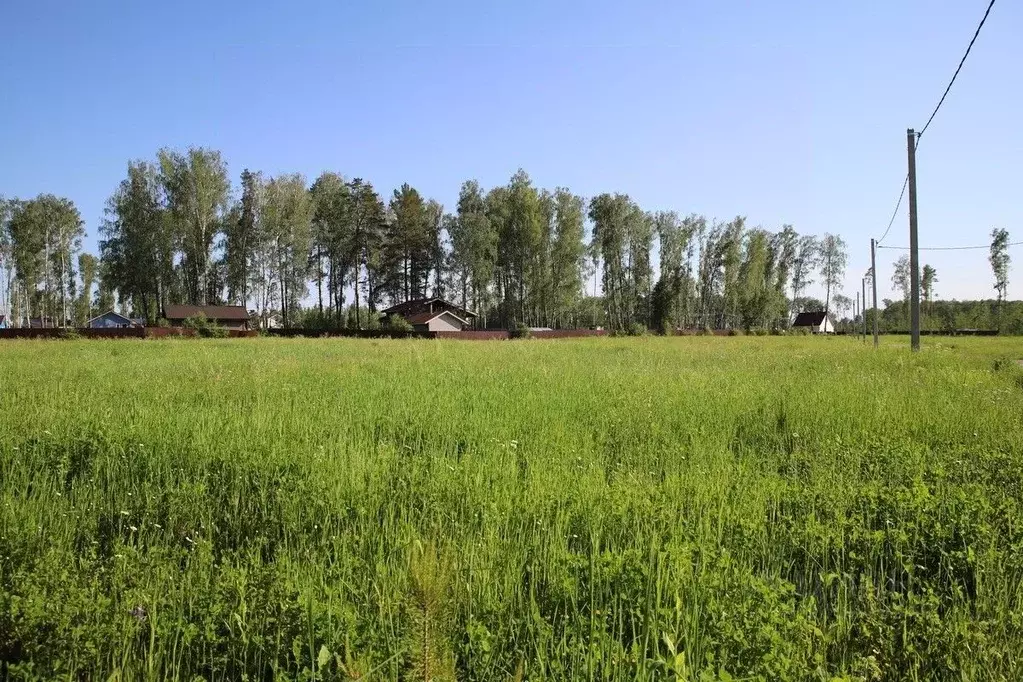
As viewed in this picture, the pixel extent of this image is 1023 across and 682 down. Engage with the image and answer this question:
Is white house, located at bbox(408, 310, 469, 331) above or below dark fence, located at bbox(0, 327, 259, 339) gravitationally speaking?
above

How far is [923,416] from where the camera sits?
24.3 ft

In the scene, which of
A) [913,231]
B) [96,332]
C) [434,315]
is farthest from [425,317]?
[913,231]

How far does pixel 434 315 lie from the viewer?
62562 mm

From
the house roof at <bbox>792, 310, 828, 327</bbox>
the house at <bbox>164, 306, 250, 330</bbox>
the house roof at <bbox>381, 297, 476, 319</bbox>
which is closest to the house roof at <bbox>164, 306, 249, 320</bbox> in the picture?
the house at <bbox>164, 306, 250, 330</bbox>

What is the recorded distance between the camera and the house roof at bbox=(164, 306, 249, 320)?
182 feet

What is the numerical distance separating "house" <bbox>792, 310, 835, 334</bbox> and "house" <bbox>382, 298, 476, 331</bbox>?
58.7 m

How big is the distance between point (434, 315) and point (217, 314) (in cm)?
2058

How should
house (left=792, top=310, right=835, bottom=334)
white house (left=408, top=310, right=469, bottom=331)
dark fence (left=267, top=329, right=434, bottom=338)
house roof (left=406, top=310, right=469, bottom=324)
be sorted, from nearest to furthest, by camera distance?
dark fence (left=267, top=329, right=434, bottom=338) → white house (left=408, top=310, right=469, bottom=331) → house roof (left=406, top=310, right=469, bottom=324) → house (left=792, top=310, right=835, bottom=334)

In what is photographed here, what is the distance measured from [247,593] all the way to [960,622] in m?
3.34

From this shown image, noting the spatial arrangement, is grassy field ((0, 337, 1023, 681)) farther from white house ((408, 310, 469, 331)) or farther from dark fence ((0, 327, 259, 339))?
white house ((408, 310, 469, 331))

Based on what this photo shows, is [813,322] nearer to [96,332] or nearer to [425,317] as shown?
[425,317]

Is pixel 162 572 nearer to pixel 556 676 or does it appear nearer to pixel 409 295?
pixel 556 676

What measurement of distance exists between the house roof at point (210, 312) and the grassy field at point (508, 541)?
5301cm

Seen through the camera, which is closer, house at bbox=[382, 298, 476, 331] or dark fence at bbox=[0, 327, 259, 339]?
dark fence at bbox=[0, 327, 259, 339]
